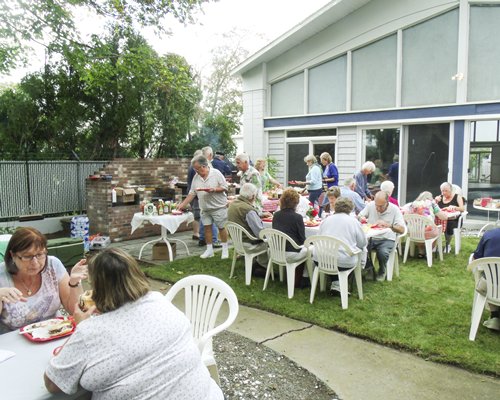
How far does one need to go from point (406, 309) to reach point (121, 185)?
608 cm

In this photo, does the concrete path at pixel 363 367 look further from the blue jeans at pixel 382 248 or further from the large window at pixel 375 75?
the large window at pixel 375 75

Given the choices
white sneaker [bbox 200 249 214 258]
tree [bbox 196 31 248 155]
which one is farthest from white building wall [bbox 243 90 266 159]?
tree [bbox 196 31 248 155]

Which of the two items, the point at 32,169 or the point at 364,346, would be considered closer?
the point at 364,346

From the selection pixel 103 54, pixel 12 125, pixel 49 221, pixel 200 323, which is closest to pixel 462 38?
pixel 103 54

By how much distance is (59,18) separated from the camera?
7035 millimetres

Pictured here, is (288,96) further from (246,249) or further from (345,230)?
(345,230)

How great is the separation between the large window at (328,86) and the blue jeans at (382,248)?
630cm

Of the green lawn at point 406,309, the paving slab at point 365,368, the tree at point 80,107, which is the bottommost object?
the paving slab at point 365,368

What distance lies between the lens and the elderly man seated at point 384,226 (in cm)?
554

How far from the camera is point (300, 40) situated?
1182cm

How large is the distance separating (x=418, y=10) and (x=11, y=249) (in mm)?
9964

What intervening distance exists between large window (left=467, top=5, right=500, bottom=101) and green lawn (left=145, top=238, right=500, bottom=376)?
436cm

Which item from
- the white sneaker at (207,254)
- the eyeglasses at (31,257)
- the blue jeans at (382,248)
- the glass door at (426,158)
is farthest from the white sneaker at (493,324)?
the glass door at (426,158)

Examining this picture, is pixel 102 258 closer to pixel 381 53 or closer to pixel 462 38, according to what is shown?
pixel 462 38
